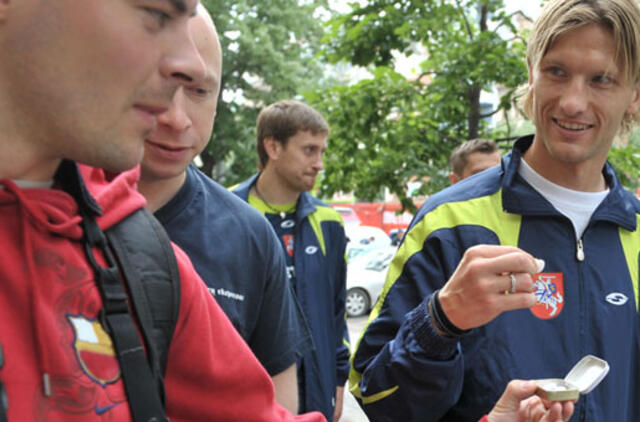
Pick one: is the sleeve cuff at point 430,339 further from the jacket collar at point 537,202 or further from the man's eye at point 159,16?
the man's eye at point 159,16

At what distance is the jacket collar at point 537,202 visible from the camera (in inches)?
81.4

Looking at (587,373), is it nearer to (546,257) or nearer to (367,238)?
(546,257)

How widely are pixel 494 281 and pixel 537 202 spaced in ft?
1.84

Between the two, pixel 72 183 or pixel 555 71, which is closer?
pixel 72 183

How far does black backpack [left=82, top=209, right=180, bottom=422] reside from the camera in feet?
3.65

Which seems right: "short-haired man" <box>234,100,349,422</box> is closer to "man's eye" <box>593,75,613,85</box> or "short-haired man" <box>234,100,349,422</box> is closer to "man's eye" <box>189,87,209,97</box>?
"man's eye" <box>189,87,209,97</box>

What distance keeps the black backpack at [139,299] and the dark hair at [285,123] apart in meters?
3.23

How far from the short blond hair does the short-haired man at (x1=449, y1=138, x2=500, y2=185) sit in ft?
9.21

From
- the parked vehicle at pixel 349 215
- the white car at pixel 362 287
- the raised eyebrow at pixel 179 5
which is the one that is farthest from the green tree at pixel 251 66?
the raised eyebrow at pixel 179 5

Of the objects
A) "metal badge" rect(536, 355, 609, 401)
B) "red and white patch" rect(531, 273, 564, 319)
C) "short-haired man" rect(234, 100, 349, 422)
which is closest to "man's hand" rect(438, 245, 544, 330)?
"metal badge" rect(536, 355, 609, 401)

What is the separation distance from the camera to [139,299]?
3.82 feet

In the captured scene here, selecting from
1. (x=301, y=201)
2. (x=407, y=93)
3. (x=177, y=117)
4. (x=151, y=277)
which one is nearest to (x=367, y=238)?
(x=407, y=93)

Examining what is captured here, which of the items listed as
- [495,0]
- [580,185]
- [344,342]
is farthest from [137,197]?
[495,0]

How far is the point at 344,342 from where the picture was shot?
423cm
